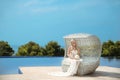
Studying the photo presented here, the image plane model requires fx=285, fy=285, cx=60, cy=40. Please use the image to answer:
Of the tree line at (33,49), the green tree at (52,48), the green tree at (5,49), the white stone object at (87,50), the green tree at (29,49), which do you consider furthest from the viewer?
the green tree at (52,48)

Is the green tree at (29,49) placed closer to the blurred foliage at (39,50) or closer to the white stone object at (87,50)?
the blurred foliage at (39,50)

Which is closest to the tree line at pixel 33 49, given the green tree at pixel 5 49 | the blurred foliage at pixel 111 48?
the green tree at pixel 5 49

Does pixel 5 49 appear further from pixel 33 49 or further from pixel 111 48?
pixel 111 48

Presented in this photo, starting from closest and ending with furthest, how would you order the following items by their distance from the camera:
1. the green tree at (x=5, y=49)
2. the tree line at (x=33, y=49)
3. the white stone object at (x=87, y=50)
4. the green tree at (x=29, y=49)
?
the white stone object at (x=87, y=50) < the green tree at (x=5, y=49) < the tree line at (x=33, y=49) < the green tree at (x=29, y=49)

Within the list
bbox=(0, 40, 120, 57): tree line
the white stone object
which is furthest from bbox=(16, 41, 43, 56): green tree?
the white stone object

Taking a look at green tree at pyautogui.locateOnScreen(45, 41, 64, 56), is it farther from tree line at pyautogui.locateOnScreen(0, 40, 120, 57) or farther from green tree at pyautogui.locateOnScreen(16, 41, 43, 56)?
green tree at pyautogui.locateOnScreen(16, 41, 43, 56)

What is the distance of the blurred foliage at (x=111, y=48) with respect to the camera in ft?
40.8

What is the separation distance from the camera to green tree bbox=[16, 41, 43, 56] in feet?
42.4

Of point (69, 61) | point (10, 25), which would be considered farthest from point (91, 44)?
point (10, 25)

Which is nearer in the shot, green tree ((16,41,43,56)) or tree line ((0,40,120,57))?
tree line ((0,40,120,57))

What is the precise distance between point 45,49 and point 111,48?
306cm

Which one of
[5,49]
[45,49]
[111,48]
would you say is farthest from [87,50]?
[45,49]

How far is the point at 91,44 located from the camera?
6734 millimetres

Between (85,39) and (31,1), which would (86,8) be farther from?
(85,39)
